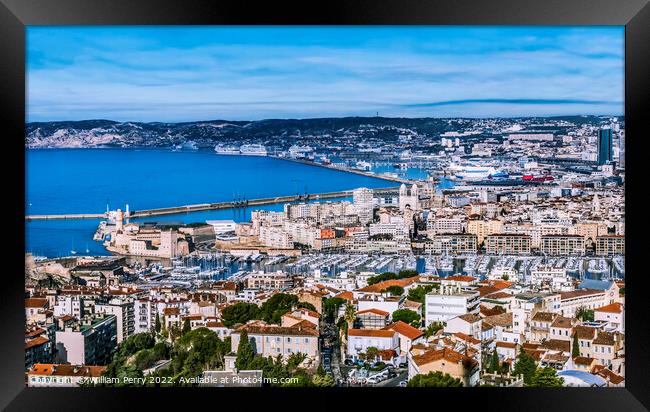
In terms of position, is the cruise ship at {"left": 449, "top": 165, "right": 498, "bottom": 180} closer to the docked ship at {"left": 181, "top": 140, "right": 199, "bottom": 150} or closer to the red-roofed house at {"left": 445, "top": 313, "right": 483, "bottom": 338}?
the red-roofed house at {"left": 445, "top": 313, "right": 483, "bottom": 338}

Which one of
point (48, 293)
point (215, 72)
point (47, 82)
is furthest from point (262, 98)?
point (48, 293)

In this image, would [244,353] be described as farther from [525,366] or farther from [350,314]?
[525,366]

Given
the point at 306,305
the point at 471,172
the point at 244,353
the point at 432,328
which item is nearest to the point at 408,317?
the point at 432,328

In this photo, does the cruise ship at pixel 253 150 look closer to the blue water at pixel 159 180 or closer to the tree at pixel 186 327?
the blue water at pixel 159 180

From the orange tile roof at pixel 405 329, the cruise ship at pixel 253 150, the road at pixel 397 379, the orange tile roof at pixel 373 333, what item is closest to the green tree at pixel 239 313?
the orange tile roof at pixel 373 333

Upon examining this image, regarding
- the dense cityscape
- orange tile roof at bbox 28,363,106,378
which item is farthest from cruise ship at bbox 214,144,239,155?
orange tile roof at bbox 28,363,106,378
